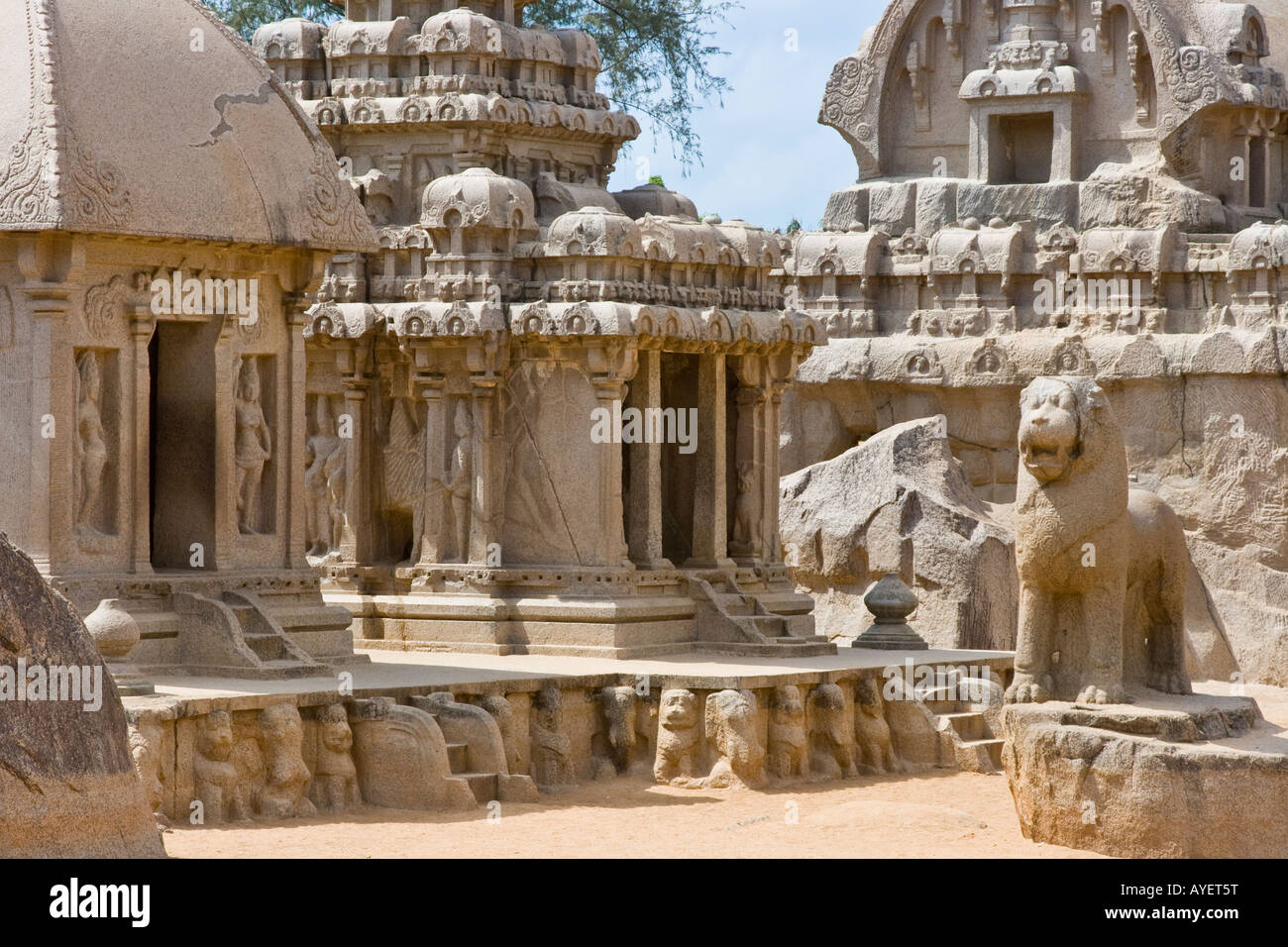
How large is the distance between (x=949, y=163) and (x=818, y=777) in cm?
1414

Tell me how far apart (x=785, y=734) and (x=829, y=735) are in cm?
67

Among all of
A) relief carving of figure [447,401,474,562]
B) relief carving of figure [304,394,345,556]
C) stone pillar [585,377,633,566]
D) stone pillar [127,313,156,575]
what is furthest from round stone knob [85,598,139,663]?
relief carving of figure [304,394,345,556]

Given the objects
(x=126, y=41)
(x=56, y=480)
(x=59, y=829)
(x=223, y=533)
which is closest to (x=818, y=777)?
(x=223, y=533)

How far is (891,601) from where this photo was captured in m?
22.4

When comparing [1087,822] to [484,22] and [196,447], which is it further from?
[484,22]

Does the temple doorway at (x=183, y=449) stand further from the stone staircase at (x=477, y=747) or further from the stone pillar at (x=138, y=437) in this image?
the stone staircase at (x=477, y=747)

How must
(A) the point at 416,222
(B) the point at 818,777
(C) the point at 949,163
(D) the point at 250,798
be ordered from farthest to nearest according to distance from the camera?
(C) the point at 949,163 → (A) the point at 416,222 → (B) the point at 818,777 → (D) the point at 250,798

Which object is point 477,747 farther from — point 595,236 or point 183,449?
point 595,236

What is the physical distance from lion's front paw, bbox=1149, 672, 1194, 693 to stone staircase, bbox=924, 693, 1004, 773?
15.2 feet

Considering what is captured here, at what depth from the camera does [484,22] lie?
22172 millimetres

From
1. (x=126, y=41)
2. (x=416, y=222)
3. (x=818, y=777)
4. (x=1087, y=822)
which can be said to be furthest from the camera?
(x=416, y=222)

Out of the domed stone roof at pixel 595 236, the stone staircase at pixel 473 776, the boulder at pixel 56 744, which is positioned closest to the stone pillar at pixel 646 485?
the domed stone roof at pixel 595 236

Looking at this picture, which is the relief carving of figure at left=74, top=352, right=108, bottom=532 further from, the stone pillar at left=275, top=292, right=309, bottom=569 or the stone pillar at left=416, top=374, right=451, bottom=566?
the stone pillar at left=416, top=374, right=451, bottom=566

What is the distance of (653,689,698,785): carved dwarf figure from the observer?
18.9m
